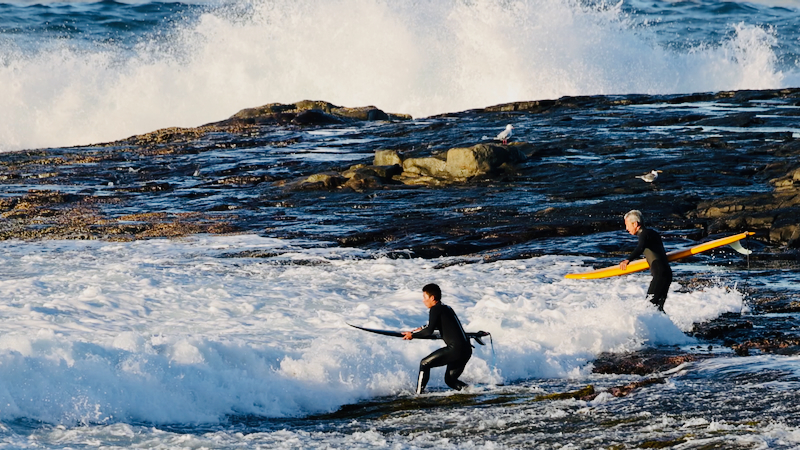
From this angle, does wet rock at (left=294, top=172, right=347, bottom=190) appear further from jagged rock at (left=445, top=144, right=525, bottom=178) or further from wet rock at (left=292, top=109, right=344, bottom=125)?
wet rock at (left=292, top=109, right=344, bottom=125)

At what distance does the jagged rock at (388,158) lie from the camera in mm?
22500

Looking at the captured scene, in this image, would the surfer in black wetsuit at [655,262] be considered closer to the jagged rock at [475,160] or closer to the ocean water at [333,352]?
the ocean water at [333,352]

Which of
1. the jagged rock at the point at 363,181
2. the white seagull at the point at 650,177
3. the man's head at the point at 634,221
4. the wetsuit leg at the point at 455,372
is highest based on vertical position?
the jagged rock at the point at 363,181

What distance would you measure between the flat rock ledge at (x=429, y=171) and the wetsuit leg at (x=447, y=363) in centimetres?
1183

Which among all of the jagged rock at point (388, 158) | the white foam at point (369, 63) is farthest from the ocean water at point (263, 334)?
the white foam at point (369, 63)

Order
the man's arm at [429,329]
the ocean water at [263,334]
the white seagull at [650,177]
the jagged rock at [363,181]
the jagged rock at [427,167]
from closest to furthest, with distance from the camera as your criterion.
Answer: the ocean water at [263,334]
the man's arm at [429,329]
the white seagull at [650,177]
the jagged rock at [363,181]
the jagged rock at [427,167]

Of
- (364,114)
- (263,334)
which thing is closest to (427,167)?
(263,334)

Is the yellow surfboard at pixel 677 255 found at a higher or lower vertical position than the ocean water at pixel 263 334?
higher

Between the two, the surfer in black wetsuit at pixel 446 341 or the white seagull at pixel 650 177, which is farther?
the white seagull at pixel 650 177

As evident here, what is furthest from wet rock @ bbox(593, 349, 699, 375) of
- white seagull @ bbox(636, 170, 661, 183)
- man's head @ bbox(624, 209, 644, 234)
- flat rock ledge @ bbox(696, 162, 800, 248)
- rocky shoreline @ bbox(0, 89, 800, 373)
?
white seagull @ bbox(636, 170, 661, 183)

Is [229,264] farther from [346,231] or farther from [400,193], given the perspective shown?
[400,193]

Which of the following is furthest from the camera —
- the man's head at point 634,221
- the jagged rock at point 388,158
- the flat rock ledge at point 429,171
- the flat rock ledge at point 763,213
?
the jagged rock at point 388,158

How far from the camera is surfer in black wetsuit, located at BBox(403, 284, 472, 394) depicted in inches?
371

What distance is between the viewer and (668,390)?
8.80 meters
